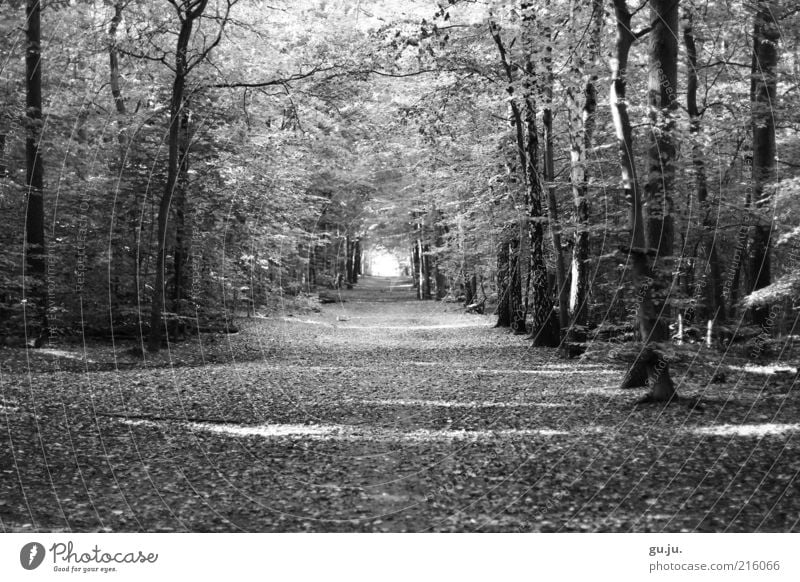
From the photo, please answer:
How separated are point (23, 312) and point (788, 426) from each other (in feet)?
54.0

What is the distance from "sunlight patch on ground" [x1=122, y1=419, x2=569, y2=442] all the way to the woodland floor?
2.0 inches

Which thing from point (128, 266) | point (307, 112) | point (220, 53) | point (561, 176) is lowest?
point (128, 266)

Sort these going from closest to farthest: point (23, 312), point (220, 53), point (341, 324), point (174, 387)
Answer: point (174, 387)
point (23, 312)
point (220, 53)
point (341, 324)

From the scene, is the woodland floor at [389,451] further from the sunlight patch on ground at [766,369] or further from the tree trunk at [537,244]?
the tree trunk at [537,244]

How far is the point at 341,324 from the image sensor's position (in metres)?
29.6

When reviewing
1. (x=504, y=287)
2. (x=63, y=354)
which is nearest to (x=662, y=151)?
(x=63, y=354)

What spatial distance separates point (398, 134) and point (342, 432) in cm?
1211

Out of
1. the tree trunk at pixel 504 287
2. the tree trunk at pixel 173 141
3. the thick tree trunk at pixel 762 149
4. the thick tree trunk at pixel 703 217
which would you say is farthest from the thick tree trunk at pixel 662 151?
the tree trunk at pixel 504 287

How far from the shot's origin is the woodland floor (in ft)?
18.6

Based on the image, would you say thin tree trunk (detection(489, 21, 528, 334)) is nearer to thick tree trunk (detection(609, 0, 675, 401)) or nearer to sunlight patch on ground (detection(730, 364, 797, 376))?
sunlight patch on ground (detection(730, 364, 797, 376))
